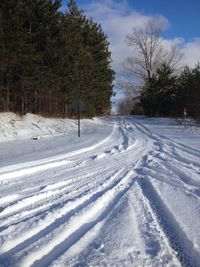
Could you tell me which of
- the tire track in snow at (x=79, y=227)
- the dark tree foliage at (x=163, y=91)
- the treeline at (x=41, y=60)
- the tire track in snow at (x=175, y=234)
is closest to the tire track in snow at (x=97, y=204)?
the tire track in snow at (x=79, y=227)

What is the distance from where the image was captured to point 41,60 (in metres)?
27.0

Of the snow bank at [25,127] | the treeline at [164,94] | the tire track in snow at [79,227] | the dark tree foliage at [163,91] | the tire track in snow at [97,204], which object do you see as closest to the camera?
the tire track in snow at [79,227]

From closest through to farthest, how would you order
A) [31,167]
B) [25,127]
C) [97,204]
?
[97,204]
[31,167]
[25,127]

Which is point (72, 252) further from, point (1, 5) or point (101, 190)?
point (1, 5)

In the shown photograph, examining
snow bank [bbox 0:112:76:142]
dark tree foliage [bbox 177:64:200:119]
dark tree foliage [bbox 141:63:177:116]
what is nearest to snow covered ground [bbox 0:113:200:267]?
snow bank [bbox 0:112:76:142]

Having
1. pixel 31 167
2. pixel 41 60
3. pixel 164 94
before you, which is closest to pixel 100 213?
pixel 31 167

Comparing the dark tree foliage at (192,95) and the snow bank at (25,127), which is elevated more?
the dark tree foliage at (192,95)

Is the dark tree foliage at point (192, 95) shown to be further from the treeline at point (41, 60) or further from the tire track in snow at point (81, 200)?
the tire track in snow at point (81, 200)

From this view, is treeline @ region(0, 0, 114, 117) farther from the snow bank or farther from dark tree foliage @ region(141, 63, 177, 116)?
dark tree foliage @ region(141, 63, 177, 116)

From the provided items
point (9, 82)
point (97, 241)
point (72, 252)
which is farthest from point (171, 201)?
point (9, 82)

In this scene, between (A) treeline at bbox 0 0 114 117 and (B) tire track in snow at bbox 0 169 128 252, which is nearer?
(B) tire track in snow at bbox 0 169 128 252

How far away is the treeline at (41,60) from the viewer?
23.3m

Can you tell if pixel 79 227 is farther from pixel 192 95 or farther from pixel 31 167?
pixel 192 95

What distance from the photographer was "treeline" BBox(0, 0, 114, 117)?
2327 centimetres
